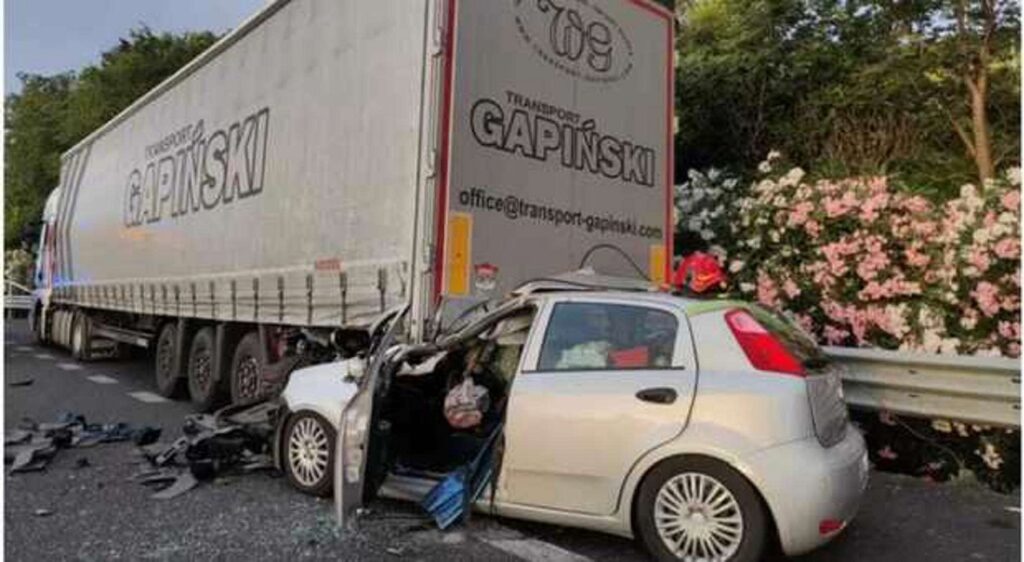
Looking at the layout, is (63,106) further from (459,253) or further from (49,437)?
(459,253)

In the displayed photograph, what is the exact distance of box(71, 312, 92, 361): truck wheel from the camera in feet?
48.4

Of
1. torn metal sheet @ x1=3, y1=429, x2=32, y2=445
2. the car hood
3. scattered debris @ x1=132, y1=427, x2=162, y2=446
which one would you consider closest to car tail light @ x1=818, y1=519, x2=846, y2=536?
the car hood

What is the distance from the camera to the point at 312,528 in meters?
4.93

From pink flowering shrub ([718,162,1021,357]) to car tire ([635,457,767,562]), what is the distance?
10.0 ft

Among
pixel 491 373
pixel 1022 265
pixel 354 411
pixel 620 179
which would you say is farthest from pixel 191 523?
pixel 1022 265

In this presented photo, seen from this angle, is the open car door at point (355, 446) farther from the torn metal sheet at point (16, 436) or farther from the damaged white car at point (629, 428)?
the torn metal sheet at point (16, 436)

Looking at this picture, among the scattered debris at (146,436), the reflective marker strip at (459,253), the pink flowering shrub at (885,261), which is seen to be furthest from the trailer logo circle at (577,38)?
the scattered debris at (146,436)

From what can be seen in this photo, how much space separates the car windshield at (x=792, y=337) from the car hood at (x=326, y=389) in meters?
2.23

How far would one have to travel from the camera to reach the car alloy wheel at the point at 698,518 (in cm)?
412

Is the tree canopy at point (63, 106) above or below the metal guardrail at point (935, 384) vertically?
above

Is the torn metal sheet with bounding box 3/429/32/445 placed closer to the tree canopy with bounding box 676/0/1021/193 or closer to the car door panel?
the car door panel

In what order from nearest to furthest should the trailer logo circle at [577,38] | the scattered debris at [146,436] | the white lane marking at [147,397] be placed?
the trailer logo circle at [577,38]
the scattered debris at [146,436]
the white lane marking at [147,397]

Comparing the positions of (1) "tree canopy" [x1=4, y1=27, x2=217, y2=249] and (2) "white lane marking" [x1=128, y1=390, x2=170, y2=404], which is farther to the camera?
(1) "tree canopy" [x1=4, y1=27, x2=217, y2=249]

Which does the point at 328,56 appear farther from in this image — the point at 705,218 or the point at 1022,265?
the point at 1022,265
